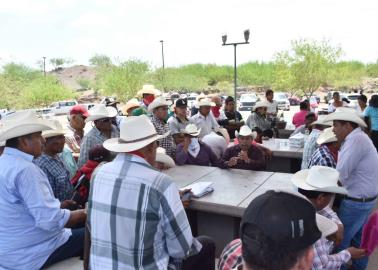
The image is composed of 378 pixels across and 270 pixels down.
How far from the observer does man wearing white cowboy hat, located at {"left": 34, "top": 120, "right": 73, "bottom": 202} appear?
10.7 ft

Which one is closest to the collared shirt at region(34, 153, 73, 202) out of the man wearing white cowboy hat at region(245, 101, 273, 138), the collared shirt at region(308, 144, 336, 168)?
the collared shirt at region(308, 144, 336, 168)

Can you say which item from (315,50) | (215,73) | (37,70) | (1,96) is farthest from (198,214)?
(37,70)

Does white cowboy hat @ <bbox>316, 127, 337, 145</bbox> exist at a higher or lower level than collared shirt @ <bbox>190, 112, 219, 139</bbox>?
higher

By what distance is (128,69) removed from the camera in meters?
36.4

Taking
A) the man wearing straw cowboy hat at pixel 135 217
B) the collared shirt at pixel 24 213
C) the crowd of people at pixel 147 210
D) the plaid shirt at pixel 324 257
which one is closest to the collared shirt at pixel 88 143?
the crowd of people at pixel 147 210

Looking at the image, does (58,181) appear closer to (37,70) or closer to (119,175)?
(119,175)

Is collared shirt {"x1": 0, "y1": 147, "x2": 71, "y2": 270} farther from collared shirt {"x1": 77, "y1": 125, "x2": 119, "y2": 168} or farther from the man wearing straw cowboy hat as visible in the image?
collared shirt {"x1": 77, "y1": 125, "x2": 119, "y2": 168}

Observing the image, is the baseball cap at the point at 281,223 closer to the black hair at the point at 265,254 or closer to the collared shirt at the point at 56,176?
the black hair at the point at 265,254

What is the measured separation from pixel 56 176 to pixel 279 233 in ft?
8.99

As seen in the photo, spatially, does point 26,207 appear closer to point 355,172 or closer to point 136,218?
point 136,218

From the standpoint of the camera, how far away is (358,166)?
10.3 feet

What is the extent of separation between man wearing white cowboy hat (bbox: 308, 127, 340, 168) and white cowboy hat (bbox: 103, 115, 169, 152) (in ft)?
5.84

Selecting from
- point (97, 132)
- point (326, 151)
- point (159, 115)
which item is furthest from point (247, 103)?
point (326, 151)

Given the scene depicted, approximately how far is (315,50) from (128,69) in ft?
65.1
